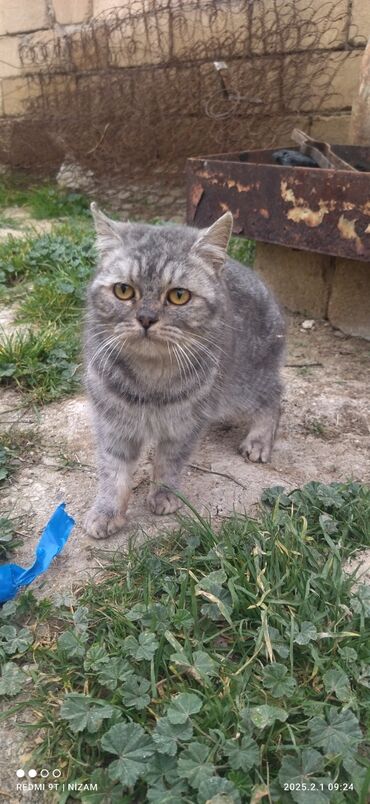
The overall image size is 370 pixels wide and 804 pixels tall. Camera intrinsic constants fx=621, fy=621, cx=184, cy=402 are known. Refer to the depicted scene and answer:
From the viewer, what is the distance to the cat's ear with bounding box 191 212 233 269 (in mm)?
2227

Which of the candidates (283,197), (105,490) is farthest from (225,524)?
(283,197)

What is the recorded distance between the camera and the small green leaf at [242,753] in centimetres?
140

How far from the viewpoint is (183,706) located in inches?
58.8

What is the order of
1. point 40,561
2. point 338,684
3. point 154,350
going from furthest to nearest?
point 154,350, point 40,561, point 338,684

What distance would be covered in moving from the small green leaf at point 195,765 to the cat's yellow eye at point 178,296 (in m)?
1.32

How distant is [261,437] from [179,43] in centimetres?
453

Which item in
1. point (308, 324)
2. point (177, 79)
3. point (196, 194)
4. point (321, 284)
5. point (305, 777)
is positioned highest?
point (177, 79)

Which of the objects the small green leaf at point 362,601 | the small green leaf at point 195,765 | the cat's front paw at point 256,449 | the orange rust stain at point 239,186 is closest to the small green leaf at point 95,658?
the small green leaf at point 195,765

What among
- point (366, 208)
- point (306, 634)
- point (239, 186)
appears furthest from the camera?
point (239, 186)

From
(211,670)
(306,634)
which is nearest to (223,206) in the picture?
(306,634)

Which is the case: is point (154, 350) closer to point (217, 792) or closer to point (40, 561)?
point (40, 561)

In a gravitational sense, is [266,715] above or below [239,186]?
below

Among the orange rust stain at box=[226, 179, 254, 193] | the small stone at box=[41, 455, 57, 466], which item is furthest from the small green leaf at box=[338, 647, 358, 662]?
the orange rust stain at box=[226, 179, 254, 193]

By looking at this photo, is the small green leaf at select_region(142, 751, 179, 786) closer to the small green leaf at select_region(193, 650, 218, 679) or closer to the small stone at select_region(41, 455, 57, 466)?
the small green leaf at select_region(193, 650, 218, 679)
